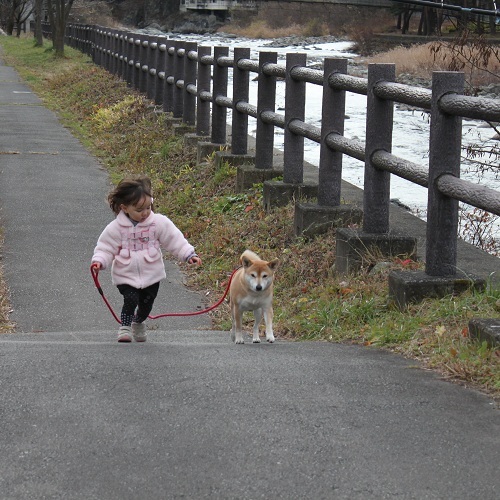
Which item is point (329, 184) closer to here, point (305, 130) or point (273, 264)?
point (305, 130)

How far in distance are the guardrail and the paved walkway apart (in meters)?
1.04

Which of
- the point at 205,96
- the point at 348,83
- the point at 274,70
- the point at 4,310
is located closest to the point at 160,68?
the point at 205,96

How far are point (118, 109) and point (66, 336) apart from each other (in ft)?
44.8

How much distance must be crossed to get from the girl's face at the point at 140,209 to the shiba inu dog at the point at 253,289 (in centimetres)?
61

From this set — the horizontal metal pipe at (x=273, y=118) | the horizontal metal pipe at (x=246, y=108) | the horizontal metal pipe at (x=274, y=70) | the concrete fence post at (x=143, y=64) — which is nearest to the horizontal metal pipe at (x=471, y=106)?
the horizontal metal pipe at (x=273, y=118)

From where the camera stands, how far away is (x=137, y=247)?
6219 mm

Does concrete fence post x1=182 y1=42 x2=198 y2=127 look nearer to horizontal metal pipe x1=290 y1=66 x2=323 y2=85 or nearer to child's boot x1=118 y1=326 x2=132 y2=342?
horizontal metal pipe x1=290 y1=66 x2=323 y2=85

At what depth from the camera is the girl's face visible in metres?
6.07

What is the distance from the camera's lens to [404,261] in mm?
7430

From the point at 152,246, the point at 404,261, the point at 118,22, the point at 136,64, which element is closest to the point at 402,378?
the point at 152,246

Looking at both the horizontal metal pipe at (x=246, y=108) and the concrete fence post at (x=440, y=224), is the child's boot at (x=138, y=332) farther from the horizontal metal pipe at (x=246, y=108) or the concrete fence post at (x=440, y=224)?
the horizontal metal pipe at (x=246, y=108)

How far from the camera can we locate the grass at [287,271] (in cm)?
570

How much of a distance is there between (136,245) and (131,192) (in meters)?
0.35

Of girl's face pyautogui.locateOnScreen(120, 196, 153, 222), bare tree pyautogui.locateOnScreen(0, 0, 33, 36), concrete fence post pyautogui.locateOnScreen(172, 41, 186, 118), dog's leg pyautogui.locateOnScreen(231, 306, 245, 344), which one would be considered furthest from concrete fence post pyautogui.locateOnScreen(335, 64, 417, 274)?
bare tree pyautogui.locateOnScreen(0, 0, 33, 36)
